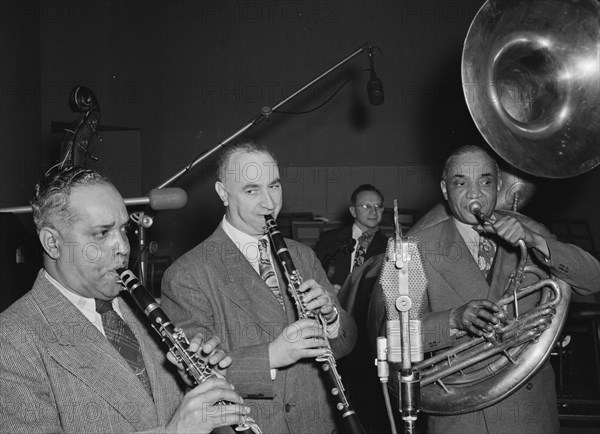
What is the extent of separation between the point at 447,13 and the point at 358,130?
6.14 feet

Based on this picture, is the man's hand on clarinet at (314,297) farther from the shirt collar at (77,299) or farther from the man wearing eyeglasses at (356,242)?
the man wearing eyeglasses at (356,242)

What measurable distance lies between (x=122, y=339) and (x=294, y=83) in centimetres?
755

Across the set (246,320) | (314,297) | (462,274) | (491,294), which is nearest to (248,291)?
(246,320)

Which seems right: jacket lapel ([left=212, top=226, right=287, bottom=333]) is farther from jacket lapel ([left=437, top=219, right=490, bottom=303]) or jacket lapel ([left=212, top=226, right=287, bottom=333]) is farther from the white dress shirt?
jacket lapel ([left=437, top=219, right=490, bottom=303])

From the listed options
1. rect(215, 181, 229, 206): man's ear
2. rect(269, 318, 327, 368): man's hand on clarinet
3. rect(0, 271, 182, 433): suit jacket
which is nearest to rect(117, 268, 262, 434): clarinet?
rect(0, 271, 182, 433): suit jacket

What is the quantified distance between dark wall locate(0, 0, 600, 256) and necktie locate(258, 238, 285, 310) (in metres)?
6.48

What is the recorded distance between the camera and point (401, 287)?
172 cm

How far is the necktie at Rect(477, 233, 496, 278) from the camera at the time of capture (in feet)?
9.36

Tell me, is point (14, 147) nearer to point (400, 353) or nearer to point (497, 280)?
point (497, 280)

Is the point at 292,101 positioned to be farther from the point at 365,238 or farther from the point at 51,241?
the point at 51,241

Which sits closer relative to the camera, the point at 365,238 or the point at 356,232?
the point at 365,238

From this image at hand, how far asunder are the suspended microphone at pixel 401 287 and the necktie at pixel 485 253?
45.9 inches

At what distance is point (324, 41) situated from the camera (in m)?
9.16

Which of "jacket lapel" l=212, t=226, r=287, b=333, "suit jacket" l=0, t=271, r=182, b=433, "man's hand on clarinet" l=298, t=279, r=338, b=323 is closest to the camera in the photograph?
"suit jacket" l=0, t=271, r=182, b=433
